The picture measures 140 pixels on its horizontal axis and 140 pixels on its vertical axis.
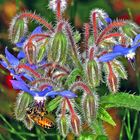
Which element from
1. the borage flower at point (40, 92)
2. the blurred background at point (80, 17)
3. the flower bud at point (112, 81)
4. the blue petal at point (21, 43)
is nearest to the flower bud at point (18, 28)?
the blue petal at point (21, 43)

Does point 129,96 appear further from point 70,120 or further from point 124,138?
point 124,138

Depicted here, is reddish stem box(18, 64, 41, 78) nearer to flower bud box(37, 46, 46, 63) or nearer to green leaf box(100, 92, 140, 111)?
flower bud box(37, 46, 46, 63)

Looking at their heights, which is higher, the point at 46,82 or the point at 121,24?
the point at 121,24

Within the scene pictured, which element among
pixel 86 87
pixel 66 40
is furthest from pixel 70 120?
pixel 66 40

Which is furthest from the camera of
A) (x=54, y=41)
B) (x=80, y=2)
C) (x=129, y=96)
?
(x=80, y=2)

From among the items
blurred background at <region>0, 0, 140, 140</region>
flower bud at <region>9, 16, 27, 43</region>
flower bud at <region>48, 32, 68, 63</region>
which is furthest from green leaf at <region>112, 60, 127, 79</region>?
blurred background at <region>0, 0, 140, 140</region>

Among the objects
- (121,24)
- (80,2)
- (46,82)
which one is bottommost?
(46,82)

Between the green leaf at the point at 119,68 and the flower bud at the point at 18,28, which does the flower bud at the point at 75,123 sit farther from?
the flower bud at the point at 18,28
